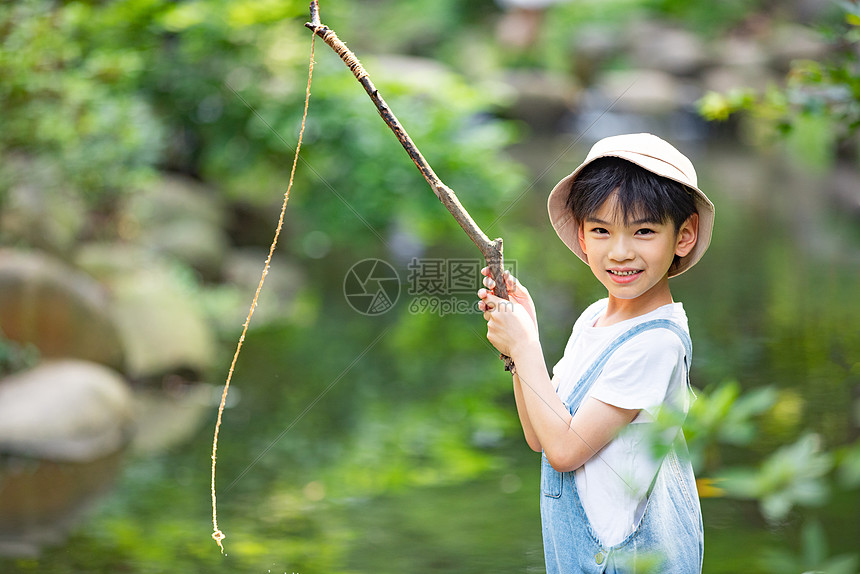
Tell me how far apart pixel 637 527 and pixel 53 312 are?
3917 mm

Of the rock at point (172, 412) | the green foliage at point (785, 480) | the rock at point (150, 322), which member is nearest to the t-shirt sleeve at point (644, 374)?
the green foliage at point (785, 480)

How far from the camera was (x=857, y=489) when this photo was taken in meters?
3.61

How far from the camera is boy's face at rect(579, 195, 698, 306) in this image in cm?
144

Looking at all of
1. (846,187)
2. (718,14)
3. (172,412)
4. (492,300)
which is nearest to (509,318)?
(492,300)

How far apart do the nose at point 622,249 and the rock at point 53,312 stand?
3.79m

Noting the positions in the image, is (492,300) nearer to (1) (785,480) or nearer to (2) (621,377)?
(2) (621,377)

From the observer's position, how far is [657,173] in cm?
138

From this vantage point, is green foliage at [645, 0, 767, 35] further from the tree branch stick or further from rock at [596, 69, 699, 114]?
the tree branch stick

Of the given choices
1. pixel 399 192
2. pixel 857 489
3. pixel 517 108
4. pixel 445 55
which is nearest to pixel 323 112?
pixel 399 192

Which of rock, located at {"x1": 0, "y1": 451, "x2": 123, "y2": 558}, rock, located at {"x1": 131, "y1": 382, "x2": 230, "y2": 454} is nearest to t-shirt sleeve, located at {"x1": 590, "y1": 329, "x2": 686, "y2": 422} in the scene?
rock, located at {"x1": 0, "y1": 451, "x2": 123, "y2": 558}

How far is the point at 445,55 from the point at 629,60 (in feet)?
12.6

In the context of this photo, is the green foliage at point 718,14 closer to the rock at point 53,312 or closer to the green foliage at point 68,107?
the green foliage at point 68,107

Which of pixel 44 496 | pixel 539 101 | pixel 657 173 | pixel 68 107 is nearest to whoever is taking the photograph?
pixel 657 173

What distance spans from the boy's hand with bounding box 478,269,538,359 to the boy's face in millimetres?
134
